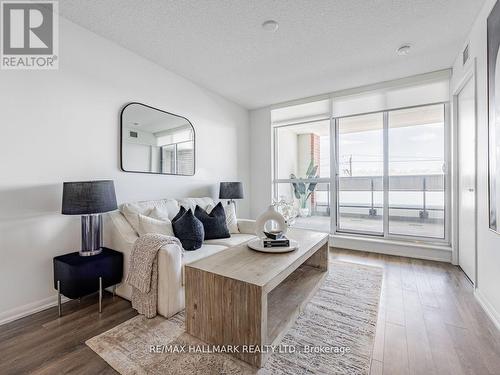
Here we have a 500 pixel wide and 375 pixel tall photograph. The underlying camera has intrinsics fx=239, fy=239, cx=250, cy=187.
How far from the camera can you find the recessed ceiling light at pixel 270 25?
224cm

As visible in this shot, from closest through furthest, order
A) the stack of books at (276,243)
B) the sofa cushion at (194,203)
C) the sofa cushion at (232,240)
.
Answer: the stack of books at (276,243) → the sofa cushion at (232,240) → the sofa cushion at (194,203)

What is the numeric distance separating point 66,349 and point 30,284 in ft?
2.68

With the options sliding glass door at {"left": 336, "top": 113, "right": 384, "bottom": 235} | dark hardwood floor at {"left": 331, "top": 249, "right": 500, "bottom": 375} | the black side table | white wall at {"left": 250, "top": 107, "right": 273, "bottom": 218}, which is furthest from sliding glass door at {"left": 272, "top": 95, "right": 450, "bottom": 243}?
the black side table

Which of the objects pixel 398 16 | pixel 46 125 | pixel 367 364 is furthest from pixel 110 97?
pixel 367 364

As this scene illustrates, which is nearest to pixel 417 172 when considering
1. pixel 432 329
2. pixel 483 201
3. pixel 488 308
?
pixel 483 201

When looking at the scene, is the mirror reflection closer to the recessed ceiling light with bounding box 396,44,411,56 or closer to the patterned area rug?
the patterned area rug

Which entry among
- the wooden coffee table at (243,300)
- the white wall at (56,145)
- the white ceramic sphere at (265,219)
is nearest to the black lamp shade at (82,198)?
the white wall at (56,145)

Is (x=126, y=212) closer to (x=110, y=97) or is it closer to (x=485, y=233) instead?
(x=110, y=97)

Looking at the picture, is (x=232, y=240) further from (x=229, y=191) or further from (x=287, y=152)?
(x=287, y=152)

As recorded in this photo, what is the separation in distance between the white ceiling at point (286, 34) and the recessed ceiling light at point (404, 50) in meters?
0.07

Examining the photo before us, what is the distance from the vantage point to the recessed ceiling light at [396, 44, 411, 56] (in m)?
2.64

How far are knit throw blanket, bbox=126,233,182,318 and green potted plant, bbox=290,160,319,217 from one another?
304cm

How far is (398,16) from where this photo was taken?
217cm

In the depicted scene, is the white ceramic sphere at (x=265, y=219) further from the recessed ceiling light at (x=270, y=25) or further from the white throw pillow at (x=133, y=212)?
the recessed ceiling light at (x=270, y=25)
